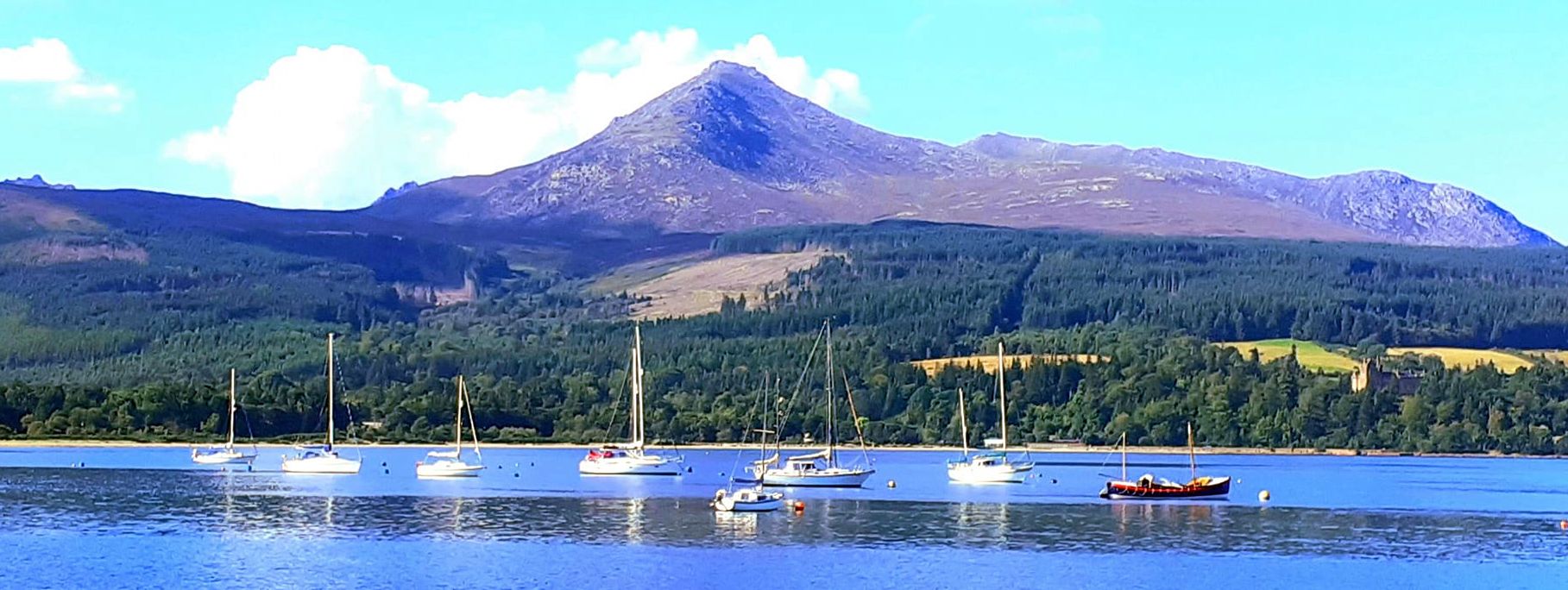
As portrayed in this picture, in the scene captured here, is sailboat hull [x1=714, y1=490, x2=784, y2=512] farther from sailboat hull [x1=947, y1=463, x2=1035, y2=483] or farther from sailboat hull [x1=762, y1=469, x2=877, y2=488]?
sailboat hull [x1=947, y1=463, x2=1035, y2=483]

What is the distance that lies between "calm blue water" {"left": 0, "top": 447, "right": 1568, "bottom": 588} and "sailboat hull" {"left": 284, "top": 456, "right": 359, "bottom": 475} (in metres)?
5.49

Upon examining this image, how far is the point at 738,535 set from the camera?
8825 centimetres

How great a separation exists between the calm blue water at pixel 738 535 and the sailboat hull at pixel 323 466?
5.49 m

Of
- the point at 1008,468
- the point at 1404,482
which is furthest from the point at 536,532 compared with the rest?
the point at 1404,482

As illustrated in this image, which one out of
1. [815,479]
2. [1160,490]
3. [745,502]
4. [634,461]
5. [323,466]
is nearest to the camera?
[745,502]

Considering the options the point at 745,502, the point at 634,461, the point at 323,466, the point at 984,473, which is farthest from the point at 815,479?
the point at 323,466

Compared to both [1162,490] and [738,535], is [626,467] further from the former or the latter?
[738,535]

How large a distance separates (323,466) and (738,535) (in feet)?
211

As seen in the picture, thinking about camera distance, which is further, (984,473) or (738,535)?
(984,473)

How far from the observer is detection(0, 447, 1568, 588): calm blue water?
240ft

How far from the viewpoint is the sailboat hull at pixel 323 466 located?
477 feet

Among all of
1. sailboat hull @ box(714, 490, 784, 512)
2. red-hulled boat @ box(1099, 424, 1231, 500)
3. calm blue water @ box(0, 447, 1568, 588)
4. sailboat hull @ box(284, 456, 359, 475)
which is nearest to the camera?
calm blue water @ box(0, 447, 1568, 588)

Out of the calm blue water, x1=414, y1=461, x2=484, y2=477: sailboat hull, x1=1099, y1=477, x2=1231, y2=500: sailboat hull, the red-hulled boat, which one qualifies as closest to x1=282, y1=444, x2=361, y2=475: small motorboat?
the calm blue water

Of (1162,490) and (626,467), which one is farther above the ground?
(626,467)
